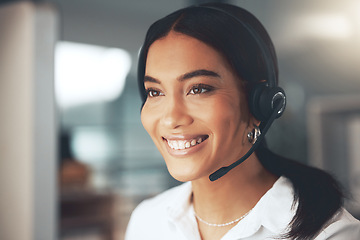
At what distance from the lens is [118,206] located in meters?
2.36

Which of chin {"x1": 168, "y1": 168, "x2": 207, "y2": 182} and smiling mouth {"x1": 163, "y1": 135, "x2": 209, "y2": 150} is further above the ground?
smiling mouth {"x1": 163, "y1": 135, "x2": 209, "y2": 150}

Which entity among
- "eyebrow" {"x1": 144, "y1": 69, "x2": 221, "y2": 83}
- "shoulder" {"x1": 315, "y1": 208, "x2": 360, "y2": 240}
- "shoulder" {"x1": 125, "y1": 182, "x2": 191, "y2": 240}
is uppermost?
"eyebrow" {"x1": 144, "y1": 69, "x2": 221, "y2": 83}

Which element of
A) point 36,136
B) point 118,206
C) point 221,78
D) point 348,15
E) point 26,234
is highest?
point 348,15

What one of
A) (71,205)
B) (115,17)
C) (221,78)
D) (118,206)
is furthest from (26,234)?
(115,17)

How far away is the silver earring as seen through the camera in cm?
60

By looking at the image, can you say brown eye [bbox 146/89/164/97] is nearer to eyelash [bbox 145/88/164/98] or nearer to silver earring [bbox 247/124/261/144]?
eyelash [bbox 145/88/164/98]

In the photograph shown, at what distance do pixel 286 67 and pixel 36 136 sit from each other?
54 cm

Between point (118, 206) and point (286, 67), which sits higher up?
point (286, 67)

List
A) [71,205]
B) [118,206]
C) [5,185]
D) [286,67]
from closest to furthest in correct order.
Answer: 1. [286,67]
2. [5,185]
3. [71,205]
4. [118,206]

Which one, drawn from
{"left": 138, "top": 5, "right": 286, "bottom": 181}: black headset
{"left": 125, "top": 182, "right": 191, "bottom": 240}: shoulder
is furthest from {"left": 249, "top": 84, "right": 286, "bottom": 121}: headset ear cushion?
{"left": 125, "top": 182, "right": 191, "bottom": 240}: shoulder

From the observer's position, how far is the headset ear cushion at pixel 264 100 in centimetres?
57

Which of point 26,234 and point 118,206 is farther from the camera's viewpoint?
point 118,206

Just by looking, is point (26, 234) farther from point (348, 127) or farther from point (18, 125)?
point (348, 127)

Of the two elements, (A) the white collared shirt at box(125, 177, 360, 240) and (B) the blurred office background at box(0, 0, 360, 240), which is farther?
(B) the blurred office background at box(0, 0, 360, 240)
